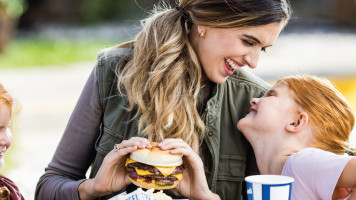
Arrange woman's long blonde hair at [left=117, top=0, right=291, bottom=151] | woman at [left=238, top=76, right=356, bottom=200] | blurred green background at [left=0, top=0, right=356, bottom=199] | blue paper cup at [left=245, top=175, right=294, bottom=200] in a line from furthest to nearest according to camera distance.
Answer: blurred green background at [left=0, top=0, right=356, bottom=199], woman's long blonde hair at [left=117, top=0, right=291, bottom=151], woman at [left=238, top=76, right=356, bottom=200], blue paper cup at [left=245, top=175, right=294, bottom=200]

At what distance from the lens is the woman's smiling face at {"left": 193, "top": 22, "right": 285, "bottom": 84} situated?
2520 millimetres

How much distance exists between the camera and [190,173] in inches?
92.3

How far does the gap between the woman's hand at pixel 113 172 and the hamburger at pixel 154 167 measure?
0.09ft

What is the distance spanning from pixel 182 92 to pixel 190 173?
42cm

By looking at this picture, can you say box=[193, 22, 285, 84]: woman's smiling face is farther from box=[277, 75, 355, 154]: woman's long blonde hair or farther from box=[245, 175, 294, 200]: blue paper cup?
box=[245, 175, 294, 200]: blue paper cup

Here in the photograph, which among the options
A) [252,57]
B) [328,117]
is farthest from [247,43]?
[328,117]

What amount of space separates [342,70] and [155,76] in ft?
24.9

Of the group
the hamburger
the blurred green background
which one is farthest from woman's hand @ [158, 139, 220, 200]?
the blurred green background

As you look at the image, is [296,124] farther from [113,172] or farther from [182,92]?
[113,172]

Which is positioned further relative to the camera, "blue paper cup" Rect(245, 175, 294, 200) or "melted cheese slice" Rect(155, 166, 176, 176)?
"melted cheese slice" Rect(155, 166, 176, 176)

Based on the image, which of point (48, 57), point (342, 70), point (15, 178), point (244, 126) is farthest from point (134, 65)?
point (48, 57)

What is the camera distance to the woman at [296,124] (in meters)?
2.41

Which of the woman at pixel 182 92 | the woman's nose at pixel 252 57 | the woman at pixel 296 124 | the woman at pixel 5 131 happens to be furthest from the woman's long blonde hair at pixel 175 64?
the woman at pixel 5 131

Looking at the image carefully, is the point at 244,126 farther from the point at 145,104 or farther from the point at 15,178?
the point at 15,178
